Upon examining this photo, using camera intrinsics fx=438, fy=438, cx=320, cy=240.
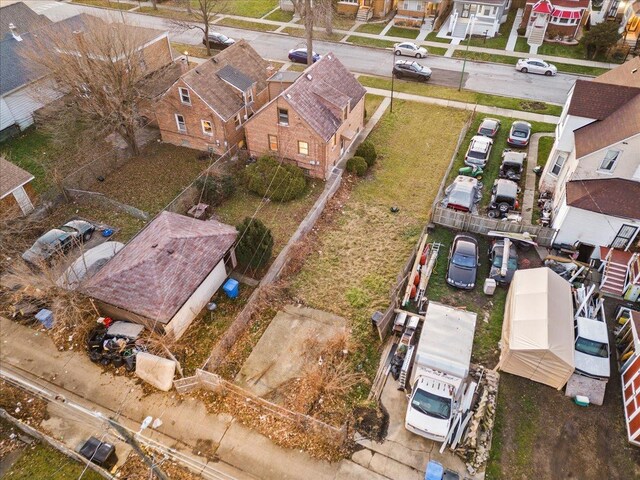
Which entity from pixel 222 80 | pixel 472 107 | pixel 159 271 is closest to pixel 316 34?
pixel 472 107

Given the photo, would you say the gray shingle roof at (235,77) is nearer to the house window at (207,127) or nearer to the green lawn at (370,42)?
the house window at (207,127)

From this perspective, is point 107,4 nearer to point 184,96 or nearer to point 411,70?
point 184,96

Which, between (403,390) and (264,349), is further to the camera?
(264,349)

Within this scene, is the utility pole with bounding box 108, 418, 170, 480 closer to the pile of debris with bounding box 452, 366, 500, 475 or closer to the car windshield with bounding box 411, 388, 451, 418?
the car windshield with bounding box 411, 388, 451, 418

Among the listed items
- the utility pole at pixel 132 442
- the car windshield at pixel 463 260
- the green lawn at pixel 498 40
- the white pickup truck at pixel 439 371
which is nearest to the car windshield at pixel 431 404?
the white pickup truck at pixel 439 371

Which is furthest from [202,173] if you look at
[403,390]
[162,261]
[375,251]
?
[403,390]

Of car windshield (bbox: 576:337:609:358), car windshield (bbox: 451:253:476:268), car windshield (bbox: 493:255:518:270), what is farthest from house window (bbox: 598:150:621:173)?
car windshield (bbox: 576:337:609:358)

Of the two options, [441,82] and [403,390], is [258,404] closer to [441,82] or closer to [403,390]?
[403,390]
